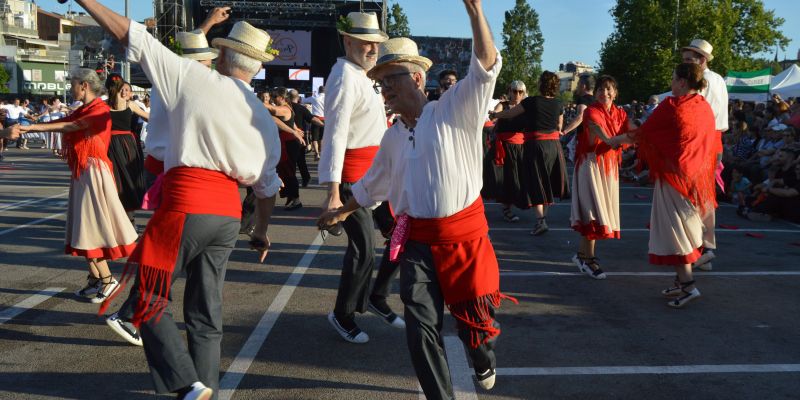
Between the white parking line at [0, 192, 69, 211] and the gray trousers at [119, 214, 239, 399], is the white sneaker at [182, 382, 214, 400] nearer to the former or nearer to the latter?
→ the gray trousers at [119, 214, 239, 399]

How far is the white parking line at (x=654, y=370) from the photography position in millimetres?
4402

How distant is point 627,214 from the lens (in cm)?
1126

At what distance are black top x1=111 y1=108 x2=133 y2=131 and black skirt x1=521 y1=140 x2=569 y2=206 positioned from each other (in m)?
4.88

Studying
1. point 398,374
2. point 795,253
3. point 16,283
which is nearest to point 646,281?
point 795,253

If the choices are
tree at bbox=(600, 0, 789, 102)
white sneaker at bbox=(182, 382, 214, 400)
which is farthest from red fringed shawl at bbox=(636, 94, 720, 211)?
tree at bbox=(600, 0, 789, 102)

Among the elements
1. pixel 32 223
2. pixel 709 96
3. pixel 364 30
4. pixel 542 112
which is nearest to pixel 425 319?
pixel 364 30

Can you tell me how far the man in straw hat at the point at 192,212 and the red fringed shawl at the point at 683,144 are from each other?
3535 millimetres

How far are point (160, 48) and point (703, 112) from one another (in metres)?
4.29

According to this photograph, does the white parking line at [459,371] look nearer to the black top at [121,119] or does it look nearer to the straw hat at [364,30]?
the straw hat at [364,30]

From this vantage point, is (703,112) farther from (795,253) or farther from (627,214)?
(627,214)

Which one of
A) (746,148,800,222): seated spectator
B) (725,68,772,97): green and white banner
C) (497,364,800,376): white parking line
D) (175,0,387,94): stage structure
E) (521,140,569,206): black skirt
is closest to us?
(497,364,800,376): white parking line

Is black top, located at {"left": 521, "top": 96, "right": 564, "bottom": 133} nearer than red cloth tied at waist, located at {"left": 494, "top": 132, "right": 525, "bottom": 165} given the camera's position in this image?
Yes

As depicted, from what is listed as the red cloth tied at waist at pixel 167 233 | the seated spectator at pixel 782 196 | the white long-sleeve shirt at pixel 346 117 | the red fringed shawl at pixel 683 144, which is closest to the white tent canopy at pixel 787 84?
the seated spectator at pixel 782 196

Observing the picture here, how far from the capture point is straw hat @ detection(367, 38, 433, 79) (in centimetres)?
367
